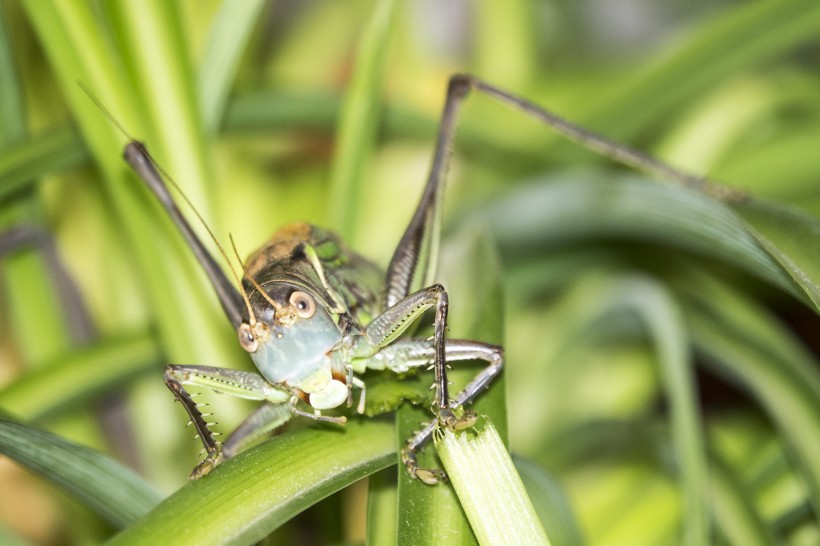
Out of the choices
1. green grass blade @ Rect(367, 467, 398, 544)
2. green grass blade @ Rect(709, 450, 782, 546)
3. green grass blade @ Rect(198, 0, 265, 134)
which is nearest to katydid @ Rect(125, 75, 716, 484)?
green grass blade @ Rect(367, 467, 398, 544)

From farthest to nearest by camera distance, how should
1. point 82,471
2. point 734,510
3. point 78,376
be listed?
point 78,376
point 734,510
point 82,471

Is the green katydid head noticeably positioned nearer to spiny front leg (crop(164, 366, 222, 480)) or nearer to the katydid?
the katydid

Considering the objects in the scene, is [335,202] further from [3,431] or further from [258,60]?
[258,60]

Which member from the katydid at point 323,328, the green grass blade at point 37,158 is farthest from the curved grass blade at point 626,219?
the green grass blade at point 37,158

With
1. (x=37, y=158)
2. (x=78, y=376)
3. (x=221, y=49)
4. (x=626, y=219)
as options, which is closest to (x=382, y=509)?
(x=78, y=376)

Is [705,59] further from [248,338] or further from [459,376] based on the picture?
[248,338]

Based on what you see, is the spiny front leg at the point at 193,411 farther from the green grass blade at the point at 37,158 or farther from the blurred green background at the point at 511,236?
the green grass blade at the point at 37,158
